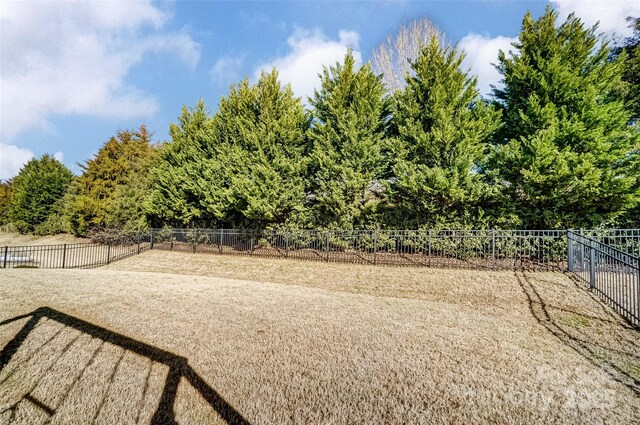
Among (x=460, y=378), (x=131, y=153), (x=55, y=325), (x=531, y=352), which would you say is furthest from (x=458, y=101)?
(x=131, y=153)

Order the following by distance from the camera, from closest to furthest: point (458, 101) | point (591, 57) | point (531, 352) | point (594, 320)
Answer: point (531, 352) → point (594, 320) → point (591, 57) → point (458, 101)

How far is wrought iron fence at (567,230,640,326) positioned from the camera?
5.82 m

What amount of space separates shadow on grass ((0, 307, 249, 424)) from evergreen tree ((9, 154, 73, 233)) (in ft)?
114

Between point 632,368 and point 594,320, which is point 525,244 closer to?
point 594,320

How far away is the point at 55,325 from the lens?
5.39 meters

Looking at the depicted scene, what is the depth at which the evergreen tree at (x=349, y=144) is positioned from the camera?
13.1m

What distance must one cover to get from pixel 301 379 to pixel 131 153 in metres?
25.4

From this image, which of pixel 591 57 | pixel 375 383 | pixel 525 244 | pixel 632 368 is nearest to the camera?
pixel 375 383

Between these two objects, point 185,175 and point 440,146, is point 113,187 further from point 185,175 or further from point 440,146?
point 440,146

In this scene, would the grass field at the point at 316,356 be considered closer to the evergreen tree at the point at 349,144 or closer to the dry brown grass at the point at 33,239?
the evergreen tree at the point at 349,144

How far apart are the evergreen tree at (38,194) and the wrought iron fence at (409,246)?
26.6 m

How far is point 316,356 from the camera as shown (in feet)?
14.8

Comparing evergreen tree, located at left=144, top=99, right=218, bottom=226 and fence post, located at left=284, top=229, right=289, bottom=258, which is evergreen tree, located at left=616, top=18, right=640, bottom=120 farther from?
evergreen tree, located at left=144, top=99, right=218, bottom=226

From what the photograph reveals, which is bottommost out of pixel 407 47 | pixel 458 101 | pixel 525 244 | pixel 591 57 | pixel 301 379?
pixel 301 379
